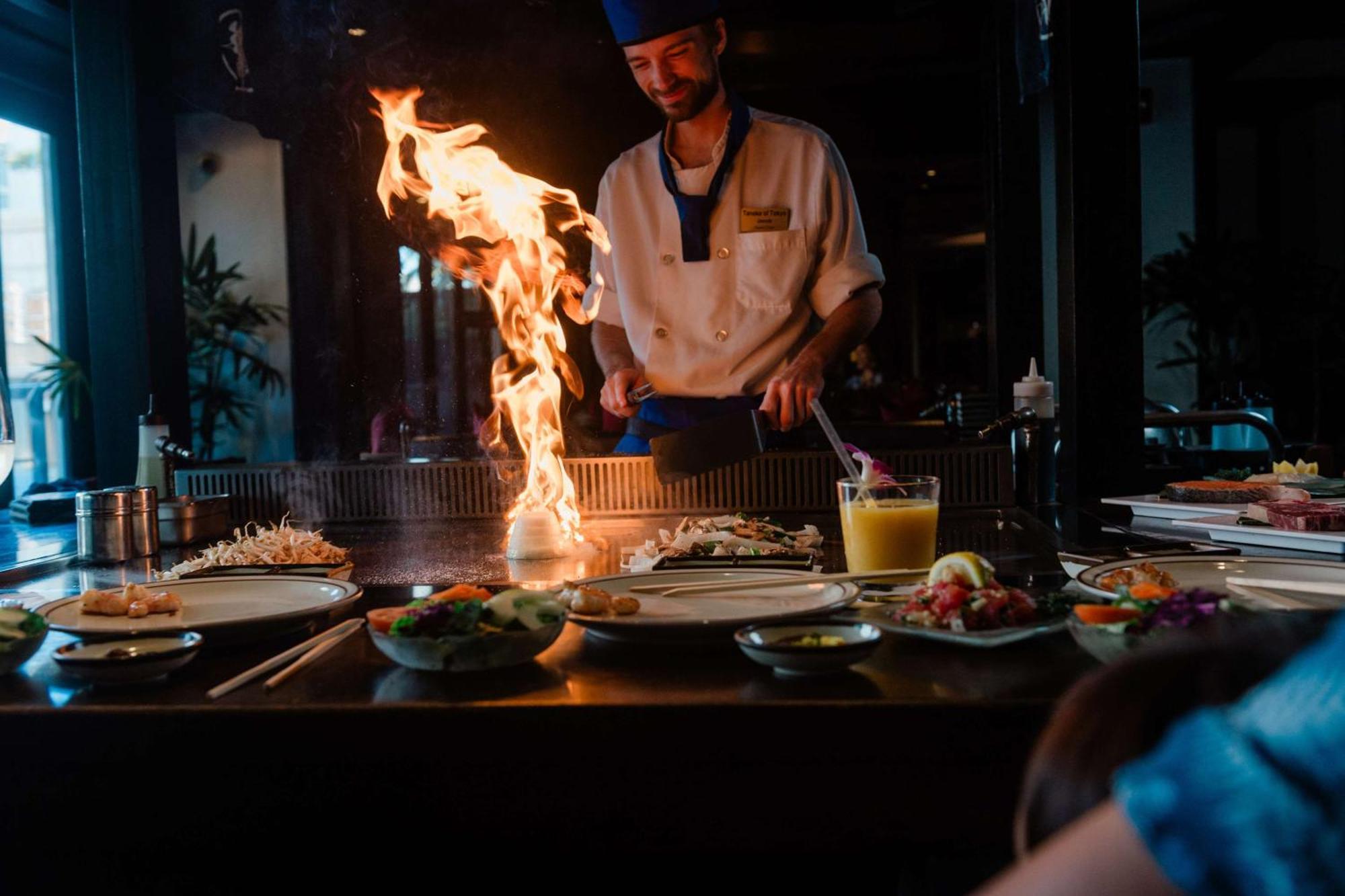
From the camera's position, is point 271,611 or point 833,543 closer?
point 271,611

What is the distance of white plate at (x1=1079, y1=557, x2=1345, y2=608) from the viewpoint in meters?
1.40

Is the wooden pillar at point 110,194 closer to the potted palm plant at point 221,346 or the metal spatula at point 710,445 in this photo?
the metal spatula at point 710,445

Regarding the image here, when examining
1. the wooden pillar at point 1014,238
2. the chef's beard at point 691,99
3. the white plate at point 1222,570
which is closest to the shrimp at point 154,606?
the white plate at point 1222,570

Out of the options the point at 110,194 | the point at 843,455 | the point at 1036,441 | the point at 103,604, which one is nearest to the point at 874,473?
the point at 843,455

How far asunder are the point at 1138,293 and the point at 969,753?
8.42 feet

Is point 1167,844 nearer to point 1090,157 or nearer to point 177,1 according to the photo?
point 1090,157

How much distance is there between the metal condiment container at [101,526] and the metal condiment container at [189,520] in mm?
171

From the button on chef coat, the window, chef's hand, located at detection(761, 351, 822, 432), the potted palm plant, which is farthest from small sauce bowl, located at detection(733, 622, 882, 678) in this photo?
the potted palm plant

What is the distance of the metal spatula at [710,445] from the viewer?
7.37 feet

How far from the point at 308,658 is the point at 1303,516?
5.61 ft

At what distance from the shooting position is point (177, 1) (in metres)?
4.46

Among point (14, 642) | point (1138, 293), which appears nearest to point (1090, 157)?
point (1138, 293)

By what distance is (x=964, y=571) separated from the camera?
132 cm

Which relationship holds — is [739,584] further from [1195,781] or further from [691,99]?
[691,99]
